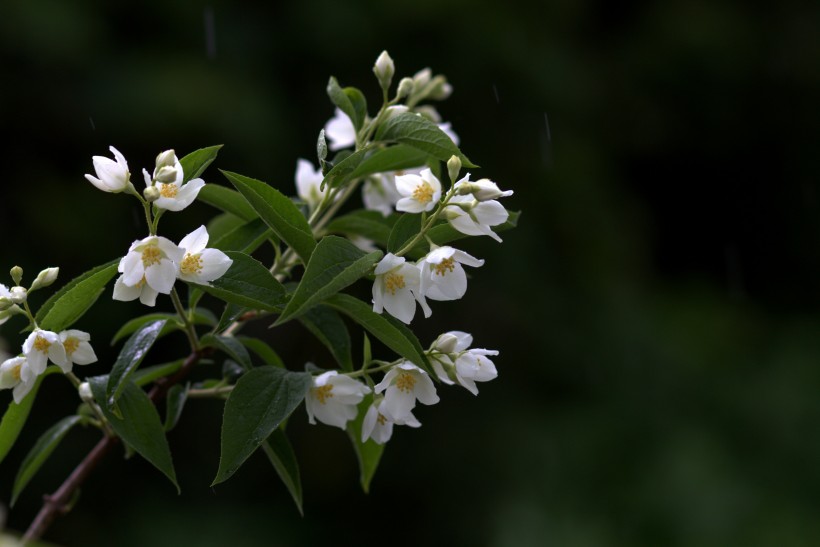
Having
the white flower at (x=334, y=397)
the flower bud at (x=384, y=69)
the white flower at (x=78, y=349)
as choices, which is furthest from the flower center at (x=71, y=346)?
the flower bud at (x=384, y=69)

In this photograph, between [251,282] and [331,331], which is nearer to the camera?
[251,282]

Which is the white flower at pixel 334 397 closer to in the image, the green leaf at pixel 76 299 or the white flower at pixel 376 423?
the white flower at pixel 376 423

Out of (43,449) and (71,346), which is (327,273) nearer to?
(71,346)

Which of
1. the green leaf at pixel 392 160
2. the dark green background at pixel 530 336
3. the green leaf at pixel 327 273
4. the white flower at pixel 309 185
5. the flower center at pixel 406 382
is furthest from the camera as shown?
the dark green background at pixel 530 336

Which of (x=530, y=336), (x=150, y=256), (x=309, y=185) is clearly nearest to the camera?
(x=150, y=256)

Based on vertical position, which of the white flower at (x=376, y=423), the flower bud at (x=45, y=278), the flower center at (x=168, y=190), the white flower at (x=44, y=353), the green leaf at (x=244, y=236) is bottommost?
the white flower at (x=376, y=423)

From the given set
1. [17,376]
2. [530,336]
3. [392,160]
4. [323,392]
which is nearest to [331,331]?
[323,392]
